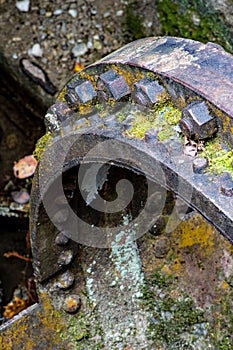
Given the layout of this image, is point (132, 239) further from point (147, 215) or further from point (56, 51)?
point (56, 51)

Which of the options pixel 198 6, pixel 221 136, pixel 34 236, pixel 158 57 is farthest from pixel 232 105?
pixel 198 6

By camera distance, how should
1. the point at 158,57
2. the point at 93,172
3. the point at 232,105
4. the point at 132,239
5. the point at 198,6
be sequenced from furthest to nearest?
the point at 198,6, the point at 132,239, the point at 93,172, the point at 158,57, the point at 232,105

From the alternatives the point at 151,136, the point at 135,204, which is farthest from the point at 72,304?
the point at 151,136

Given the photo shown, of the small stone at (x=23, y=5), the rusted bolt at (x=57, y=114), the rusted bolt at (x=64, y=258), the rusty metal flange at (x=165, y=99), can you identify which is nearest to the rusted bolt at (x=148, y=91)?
the rusty metal flange at (x=165, y=99)

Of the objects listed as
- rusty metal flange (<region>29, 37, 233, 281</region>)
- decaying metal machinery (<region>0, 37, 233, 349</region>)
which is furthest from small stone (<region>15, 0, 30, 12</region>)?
rusty metal flange (<region>29, 37, 233, 281</region>)

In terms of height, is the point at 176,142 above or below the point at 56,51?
above

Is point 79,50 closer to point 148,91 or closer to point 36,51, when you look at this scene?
point 36,51

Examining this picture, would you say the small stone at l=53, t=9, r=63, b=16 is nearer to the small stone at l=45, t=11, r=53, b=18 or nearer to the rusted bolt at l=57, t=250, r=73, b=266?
the small stone at l=45, t=11, r=53, b=18
